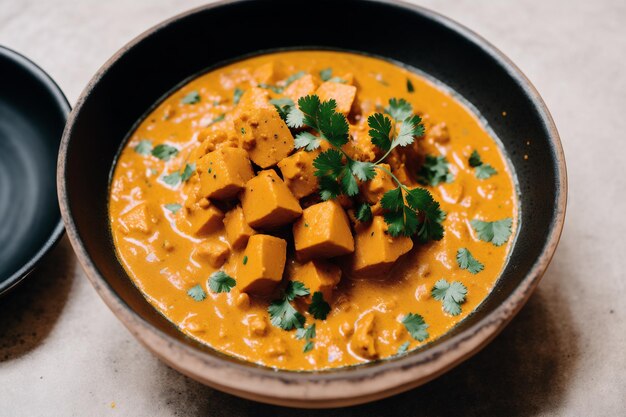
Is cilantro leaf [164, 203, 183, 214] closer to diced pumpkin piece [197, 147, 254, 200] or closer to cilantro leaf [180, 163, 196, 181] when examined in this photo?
cilantro leaf [180, 163, 196, 181]

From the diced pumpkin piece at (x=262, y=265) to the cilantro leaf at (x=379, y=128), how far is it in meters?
0.63

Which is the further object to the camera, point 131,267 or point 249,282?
point 131,267

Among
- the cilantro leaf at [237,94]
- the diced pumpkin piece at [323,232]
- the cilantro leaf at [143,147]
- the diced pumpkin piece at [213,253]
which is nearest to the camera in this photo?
the diced pumpkin piece at [323,232]

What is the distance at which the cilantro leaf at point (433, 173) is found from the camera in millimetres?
3053

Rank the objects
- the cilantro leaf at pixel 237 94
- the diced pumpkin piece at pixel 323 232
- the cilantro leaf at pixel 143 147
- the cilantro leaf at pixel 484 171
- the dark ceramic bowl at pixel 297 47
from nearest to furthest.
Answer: the dark ceramic bowl at pixel 297 47
the diced pumpkin piece at pixel 323 232
the cilantro leaf at pixel 484 171
the cilantro leaf at pixel 143 147
the cilantro leaf at pixel 237 94

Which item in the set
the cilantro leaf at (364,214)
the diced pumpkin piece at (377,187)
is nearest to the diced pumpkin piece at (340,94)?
the diced pumpkin piece at (377,187)

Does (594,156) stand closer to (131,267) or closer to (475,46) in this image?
(475,46)

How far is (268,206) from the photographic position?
2535 millimetres

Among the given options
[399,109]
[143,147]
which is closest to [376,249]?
[399,109]

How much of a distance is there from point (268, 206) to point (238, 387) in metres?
0.75

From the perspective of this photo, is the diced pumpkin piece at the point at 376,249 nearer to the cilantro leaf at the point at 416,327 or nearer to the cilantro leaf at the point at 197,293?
the cilantro leaf at the point at 416,327

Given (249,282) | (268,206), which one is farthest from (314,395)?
(268,206)

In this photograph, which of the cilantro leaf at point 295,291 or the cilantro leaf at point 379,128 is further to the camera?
the cilantro leaf at point 379,128

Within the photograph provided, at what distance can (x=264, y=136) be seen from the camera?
270 cm
